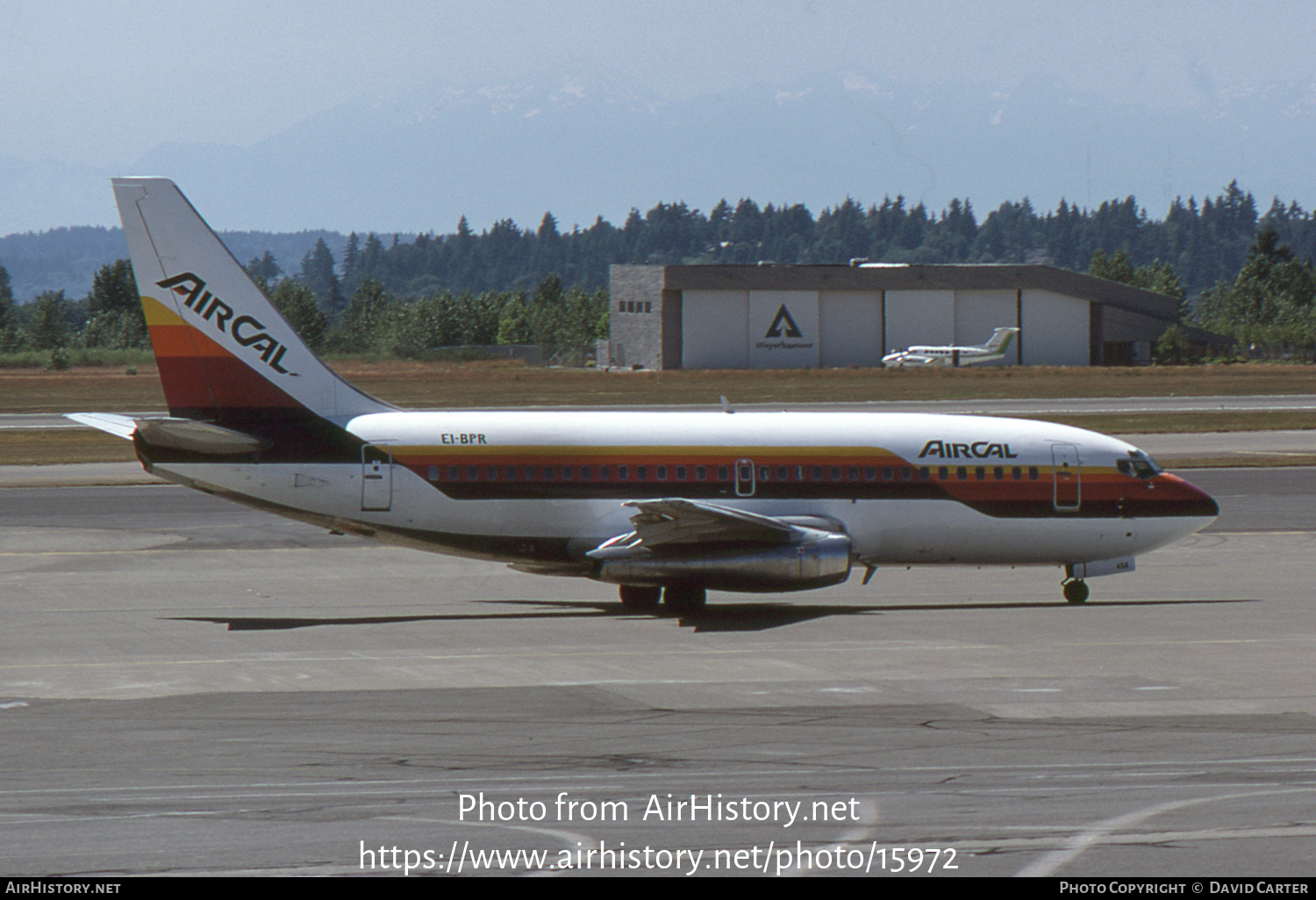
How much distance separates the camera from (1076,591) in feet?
92.2

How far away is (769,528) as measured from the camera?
25.5m

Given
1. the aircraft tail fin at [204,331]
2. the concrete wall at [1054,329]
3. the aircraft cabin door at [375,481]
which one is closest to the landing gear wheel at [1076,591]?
the aircraft cabin door at [375,481]

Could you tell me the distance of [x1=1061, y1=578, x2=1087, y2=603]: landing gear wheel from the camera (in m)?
28.1

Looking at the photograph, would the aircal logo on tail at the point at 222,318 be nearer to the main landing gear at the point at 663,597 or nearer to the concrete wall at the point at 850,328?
the main landing gear at the point at 663,597

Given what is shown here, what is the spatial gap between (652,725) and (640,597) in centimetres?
1003

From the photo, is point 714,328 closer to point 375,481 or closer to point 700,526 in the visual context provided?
point 375,481

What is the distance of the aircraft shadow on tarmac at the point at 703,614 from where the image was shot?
25.7 metres

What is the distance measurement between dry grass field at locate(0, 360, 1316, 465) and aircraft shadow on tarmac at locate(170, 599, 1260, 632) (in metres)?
37.8

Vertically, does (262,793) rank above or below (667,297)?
below

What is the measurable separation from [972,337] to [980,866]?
142m

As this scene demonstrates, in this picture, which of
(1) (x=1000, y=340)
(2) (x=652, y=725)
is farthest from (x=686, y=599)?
(1) (x=1000, y=340)
